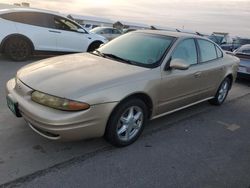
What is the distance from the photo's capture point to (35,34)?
882 cm

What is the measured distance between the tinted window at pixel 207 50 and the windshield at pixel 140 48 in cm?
82

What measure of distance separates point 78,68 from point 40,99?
0.79 metres

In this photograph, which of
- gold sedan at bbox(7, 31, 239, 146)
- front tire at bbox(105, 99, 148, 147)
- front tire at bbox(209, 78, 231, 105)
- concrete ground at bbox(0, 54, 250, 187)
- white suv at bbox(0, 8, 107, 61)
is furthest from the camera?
white suv at bbox(0, 8, 107, 61)

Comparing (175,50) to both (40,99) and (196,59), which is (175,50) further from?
(40,99)

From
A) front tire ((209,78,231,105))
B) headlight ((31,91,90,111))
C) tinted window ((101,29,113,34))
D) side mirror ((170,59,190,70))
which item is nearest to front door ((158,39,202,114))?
side mirror ((170,59,190,70))

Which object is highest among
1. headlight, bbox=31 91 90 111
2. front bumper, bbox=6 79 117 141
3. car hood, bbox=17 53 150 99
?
car hood, bbox=17 53 150 99

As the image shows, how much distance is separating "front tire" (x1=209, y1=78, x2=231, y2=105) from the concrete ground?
1139 millimetres

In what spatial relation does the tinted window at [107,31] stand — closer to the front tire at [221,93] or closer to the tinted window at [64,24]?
the tinted window at [64,24]

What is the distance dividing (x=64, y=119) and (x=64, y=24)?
6820mm

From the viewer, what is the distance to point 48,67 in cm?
401

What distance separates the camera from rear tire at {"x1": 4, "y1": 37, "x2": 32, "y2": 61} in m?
8.59

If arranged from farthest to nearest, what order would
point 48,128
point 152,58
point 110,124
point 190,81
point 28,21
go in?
point 28,21
point 190,81
point 152,58
point 110,124
point 48,128

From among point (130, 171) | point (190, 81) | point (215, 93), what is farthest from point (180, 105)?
point (130, 171)

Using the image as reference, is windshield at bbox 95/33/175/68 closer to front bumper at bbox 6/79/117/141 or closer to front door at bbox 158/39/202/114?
front door at bbox 158/39/202/114
